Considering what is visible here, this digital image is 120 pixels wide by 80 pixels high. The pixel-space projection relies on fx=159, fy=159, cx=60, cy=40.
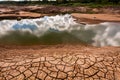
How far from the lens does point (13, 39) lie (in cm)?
1206

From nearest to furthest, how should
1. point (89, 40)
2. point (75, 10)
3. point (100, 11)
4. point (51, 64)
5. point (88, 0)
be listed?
point (51, 64), point (89, 40), point (100, 11), point (75, 10), point (88, 0)

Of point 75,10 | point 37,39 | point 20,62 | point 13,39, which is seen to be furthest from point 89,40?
point 75,10

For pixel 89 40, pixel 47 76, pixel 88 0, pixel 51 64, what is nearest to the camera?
pixel 47 76

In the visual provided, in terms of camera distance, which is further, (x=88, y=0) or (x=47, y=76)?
(x=88, y=0)

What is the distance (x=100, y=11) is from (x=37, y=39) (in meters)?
24.6

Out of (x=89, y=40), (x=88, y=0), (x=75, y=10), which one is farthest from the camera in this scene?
(x=88, y=0)

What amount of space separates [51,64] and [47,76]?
61 cm

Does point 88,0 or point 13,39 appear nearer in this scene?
point 13,39

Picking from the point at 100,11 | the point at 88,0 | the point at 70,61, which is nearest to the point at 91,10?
the point at 100,11

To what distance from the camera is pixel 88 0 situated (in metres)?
48.7

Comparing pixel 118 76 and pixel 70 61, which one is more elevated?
pixel 70 61

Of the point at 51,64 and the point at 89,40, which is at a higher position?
the point at 51,64

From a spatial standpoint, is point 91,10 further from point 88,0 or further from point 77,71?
point 77,71

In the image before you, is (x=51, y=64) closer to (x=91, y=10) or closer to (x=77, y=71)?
(x=77, y=71)
